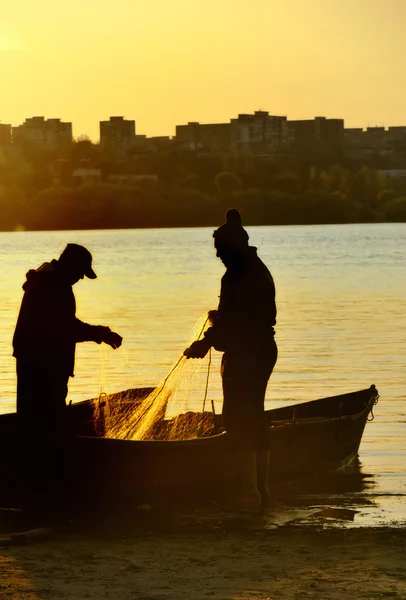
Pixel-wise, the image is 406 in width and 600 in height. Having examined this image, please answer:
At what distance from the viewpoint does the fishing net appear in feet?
39.9

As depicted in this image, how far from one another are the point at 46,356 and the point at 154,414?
222cm

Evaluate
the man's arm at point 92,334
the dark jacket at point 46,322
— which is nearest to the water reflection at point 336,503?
the man's arm at point 92,334

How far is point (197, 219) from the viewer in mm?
152375

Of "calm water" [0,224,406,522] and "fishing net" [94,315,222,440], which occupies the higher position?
"fishing net" [94,315,222,440]

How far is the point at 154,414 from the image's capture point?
12328 millimetres

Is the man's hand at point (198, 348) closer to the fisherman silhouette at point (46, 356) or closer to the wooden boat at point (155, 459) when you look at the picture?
the wooden boat at point (155, 459)

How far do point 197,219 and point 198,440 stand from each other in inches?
5579

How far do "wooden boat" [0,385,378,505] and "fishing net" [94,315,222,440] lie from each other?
0.15ft

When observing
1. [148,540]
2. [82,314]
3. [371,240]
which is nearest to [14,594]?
[148,540]

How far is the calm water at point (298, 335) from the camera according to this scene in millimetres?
15789

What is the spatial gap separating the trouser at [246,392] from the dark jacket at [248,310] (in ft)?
0.21

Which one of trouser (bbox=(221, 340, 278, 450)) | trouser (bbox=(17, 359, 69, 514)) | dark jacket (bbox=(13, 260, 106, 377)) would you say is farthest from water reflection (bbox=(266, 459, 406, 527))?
dark jacket (bbox=(13, 260, 106, 377))

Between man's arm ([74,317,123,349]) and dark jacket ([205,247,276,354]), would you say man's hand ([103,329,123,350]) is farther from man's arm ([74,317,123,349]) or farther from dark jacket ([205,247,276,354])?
dark jacket ([205,247,276,354])

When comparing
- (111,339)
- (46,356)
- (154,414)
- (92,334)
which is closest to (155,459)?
(111,339)
